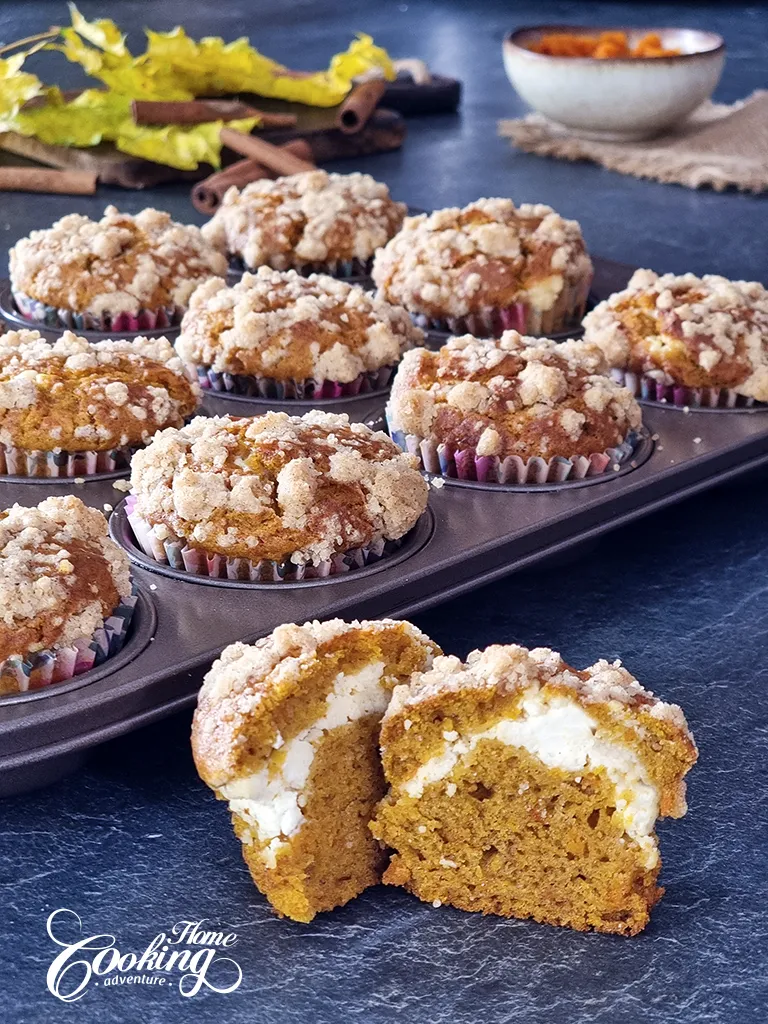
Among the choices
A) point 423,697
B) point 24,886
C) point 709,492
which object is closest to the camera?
point 423,697

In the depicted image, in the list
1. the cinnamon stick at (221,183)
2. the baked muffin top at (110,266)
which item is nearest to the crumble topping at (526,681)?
the baked muffin top at (110,266)

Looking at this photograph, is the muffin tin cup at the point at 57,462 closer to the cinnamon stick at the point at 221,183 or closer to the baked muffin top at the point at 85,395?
the baked muffin top at the point at 85,395

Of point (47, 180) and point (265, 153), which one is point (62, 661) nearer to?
point (265, 153)

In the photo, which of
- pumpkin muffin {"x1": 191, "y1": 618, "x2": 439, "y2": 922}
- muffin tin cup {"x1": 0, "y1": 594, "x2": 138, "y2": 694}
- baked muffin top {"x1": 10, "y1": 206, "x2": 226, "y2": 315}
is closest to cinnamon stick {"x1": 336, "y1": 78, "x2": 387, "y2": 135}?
baked muffin top {"x1": 10, "y1": 206, "x2": 226, "y2": 315}

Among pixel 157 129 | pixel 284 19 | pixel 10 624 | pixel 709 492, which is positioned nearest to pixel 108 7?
pixel 284 19

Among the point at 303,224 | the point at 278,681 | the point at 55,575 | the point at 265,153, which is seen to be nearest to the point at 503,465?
the point at 55,575

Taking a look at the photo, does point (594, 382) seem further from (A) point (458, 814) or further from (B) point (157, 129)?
(B) point (157, 129)
